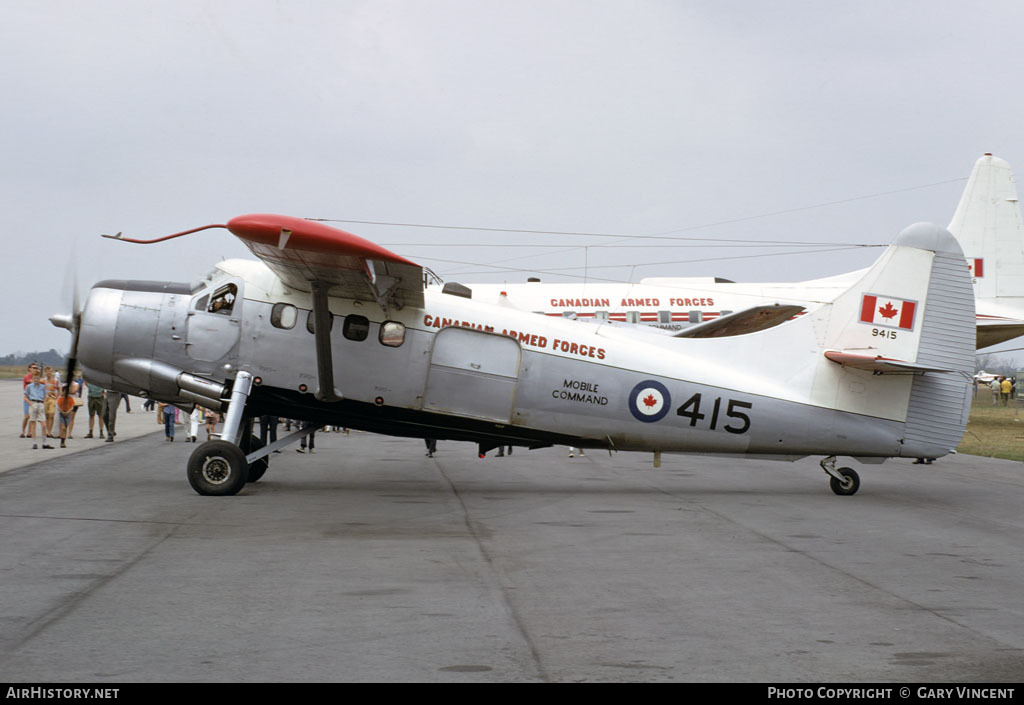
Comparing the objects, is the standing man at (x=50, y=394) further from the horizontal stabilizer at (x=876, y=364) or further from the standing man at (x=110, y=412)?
the horizontal stabilizer at (x=876, y=364)

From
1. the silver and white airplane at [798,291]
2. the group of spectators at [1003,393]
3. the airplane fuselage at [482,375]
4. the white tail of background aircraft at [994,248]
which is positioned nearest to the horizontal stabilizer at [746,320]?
the silver and white airplane at [798,291]

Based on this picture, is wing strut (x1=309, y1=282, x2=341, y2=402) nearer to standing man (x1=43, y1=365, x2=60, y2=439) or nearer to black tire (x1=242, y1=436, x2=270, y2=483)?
black tire (x1=242, y1=436, x2=270, y2=483)

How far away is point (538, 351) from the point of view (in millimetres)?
15141

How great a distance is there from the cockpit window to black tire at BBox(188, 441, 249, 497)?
204 cm

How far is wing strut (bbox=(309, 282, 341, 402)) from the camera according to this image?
14008mm

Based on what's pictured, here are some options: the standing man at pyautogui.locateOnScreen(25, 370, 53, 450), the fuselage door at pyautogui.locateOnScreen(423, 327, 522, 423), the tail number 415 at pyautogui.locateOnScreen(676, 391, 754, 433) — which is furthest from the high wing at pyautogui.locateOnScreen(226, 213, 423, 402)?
the standing man at pyautogui.locateOnScreen(25, 370, 53, 450)

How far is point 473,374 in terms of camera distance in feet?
49.2

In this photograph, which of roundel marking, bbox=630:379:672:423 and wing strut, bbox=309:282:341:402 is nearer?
wing strut, bbox=309:282:341:402

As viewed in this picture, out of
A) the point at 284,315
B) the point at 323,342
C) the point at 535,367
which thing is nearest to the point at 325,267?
the point at 323,342

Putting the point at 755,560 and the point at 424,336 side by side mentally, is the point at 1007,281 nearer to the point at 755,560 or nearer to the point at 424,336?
the point at 424,336

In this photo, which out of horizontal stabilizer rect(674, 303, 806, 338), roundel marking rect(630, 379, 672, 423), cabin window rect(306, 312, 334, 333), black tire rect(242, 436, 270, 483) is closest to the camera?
cabin window rect(306, 312, 334, 333)

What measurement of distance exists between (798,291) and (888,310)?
17.9m

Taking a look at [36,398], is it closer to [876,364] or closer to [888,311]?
[876,364]

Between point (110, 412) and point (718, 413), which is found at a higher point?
point (718, 413)
